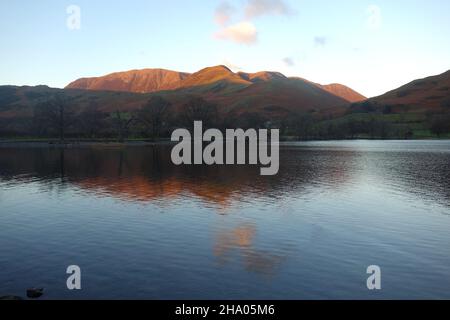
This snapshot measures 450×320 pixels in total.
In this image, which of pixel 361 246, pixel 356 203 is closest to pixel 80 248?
pixel 361 246

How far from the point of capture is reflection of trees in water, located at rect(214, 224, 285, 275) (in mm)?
25234

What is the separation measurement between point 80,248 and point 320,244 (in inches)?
701

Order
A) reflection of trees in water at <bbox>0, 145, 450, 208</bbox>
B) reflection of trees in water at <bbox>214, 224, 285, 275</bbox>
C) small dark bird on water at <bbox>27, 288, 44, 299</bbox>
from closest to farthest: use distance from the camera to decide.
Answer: small dark bird on water at <bbox>27, 288, 44, 299</bbox> → reflection of trees in water at <bbox>214, 224, 285, 275</bbox> → reflection of trees in water at <bbox>0, 145, 450, 208</bbox>

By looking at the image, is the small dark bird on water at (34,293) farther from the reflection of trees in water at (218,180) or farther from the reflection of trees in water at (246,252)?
the reflection of trees in water at (218,180)

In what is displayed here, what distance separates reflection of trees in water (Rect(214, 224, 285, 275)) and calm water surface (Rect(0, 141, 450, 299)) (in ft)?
0.25

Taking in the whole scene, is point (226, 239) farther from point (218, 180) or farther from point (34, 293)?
point (218, 180)

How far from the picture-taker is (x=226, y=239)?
3147 centimetres

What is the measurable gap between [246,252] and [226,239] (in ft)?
11.7

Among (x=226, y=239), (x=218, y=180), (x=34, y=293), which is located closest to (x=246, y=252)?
(x=226, y=239)

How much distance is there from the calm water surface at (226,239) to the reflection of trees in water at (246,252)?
0.07m

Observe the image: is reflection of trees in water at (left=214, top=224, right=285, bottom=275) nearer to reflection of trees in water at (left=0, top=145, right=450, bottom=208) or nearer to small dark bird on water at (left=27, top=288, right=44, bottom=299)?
small dark bird on water at (left=27, top=288, right=44, bottom=299)

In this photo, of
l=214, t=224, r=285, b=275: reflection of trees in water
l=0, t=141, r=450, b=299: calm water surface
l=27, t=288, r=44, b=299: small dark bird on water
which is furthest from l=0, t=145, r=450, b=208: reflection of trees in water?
l=27, t=288, r=44, b=299: small dark bird on water

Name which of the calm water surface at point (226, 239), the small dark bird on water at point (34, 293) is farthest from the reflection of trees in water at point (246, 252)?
the small dark bird on water at point (34, 293)

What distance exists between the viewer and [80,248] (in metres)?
29.1
